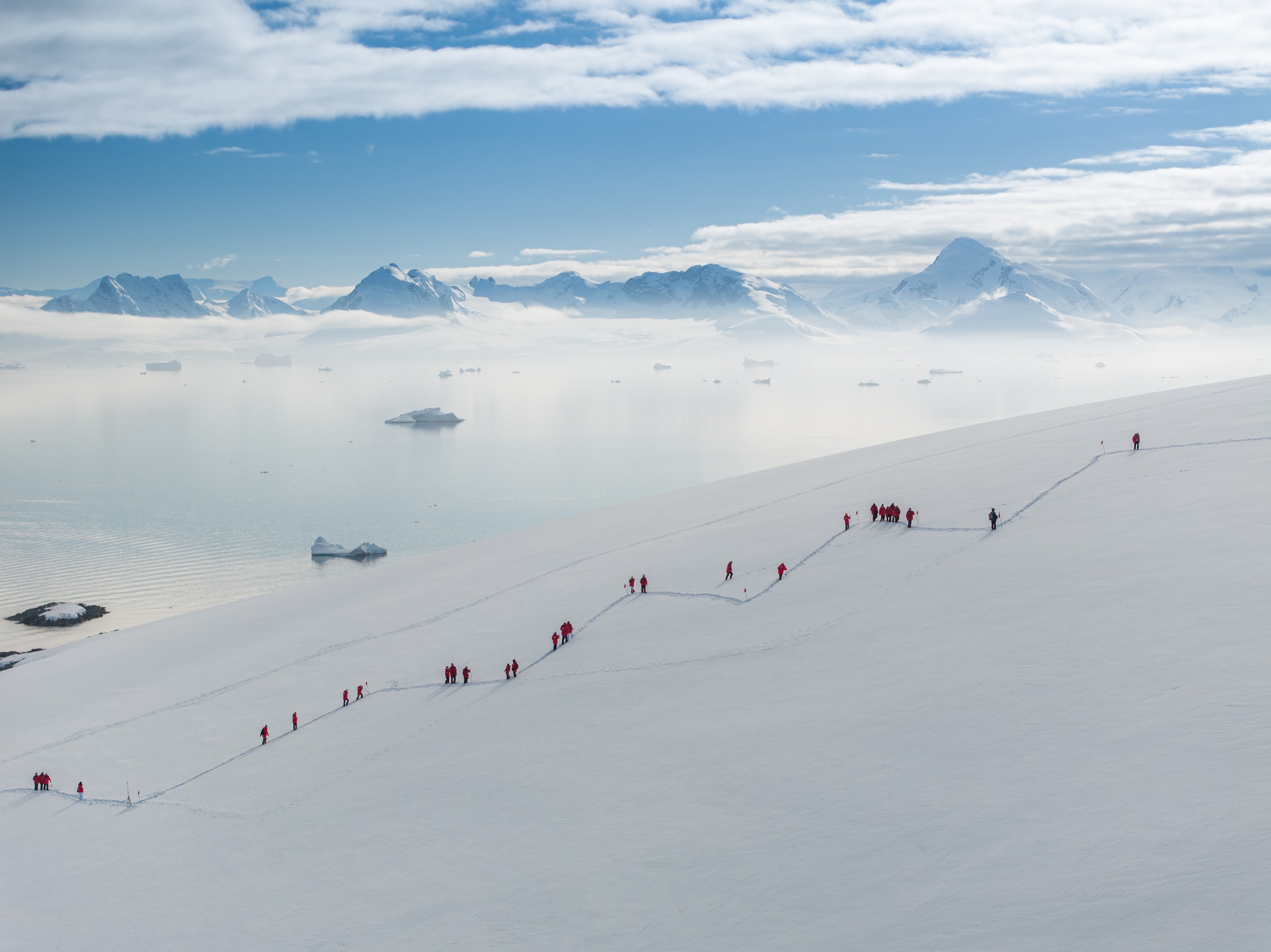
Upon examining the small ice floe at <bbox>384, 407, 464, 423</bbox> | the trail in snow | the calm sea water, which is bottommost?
the calm sea water

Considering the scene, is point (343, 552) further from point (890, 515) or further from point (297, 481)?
point (890, 515)

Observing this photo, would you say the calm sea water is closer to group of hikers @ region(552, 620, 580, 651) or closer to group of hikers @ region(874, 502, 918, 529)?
group of hikers @ region(552, 620, 580, 651)

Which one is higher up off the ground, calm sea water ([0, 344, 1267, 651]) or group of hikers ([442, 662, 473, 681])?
group of hikers ([442, 662, 473, 681])

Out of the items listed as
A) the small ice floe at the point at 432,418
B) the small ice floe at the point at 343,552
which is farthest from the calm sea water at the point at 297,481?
the small ice floe at the point at 432,418

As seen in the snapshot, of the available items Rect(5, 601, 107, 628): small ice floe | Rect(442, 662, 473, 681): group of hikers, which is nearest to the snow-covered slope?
Rect(442, 662, 473, 681): group of hikers

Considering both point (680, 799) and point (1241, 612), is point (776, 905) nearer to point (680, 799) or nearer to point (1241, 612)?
point (680, 799)

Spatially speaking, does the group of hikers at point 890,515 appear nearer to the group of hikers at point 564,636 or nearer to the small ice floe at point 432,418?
the group of hikers at point 564,636

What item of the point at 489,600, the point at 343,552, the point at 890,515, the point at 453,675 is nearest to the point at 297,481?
the point at 343,552
